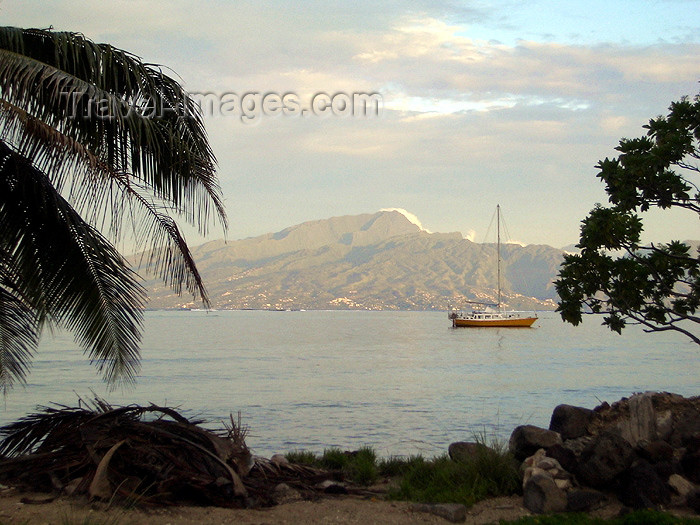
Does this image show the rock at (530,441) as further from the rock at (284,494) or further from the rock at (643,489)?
the rock at (284,494)

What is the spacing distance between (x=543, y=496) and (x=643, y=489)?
44.2 inches

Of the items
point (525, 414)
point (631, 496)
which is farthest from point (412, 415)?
point (631, 496)

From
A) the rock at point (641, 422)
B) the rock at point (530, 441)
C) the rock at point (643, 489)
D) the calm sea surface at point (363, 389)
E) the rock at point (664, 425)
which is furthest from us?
the calm sea surface at point (363, 389)

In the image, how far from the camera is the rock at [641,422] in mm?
10086

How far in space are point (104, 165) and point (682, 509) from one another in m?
7.23

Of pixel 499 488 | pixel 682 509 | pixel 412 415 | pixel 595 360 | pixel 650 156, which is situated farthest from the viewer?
pixel 595 360

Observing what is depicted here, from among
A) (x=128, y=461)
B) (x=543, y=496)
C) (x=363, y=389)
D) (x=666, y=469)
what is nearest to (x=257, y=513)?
(x=128, y=461)

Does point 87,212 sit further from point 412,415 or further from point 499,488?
point 412,415

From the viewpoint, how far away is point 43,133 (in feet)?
23.6

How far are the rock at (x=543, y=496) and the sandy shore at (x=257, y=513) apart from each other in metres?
0.14

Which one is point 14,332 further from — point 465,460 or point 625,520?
point 625,520

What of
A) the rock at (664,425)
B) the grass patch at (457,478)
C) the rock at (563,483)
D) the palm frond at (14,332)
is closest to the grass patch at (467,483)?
the grass patch at (457,478)

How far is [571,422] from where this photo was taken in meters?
11.4

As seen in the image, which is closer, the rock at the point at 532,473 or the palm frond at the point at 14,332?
the rock at the point at 532,473
